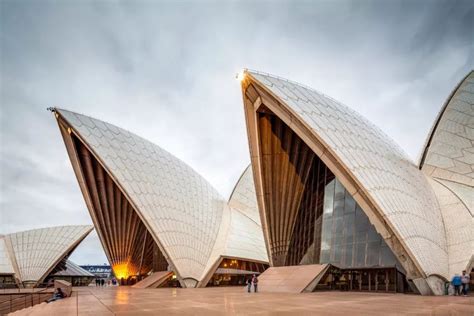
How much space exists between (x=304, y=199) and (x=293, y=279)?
697 centimetres

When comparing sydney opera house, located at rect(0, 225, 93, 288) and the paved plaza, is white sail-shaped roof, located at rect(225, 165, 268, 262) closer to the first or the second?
the paved plaza

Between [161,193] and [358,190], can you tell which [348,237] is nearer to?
[358,190]

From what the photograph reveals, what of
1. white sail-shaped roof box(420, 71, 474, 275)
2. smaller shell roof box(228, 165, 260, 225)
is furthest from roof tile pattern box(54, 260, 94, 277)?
white sail-shaped roof box(420, 71, 474, 275)

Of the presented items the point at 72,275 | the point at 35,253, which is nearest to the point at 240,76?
the point at 35,253

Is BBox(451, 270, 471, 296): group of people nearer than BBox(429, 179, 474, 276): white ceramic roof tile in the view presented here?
Yes

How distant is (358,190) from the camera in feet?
55.1

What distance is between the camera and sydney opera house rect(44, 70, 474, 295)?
16.7 m

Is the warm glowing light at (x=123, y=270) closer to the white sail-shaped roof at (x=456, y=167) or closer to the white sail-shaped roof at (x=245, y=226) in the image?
the white sail-shaped roof at (x=245, y=226)

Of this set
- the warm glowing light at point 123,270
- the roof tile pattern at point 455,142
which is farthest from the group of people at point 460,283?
the warm glowing light at point 123,270

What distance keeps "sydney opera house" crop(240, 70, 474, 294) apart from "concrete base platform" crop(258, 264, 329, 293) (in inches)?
51.5

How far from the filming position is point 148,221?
26.5 meters

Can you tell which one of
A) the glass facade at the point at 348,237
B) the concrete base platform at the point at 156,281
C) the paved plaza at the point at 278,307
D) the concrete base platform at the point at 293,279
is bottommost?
the concrete base platform at the point at 156,281

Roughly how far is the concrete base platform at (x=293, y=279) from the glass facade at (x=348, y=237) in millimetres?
1244

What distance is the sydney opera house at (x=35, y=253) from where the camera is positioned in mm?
38906
